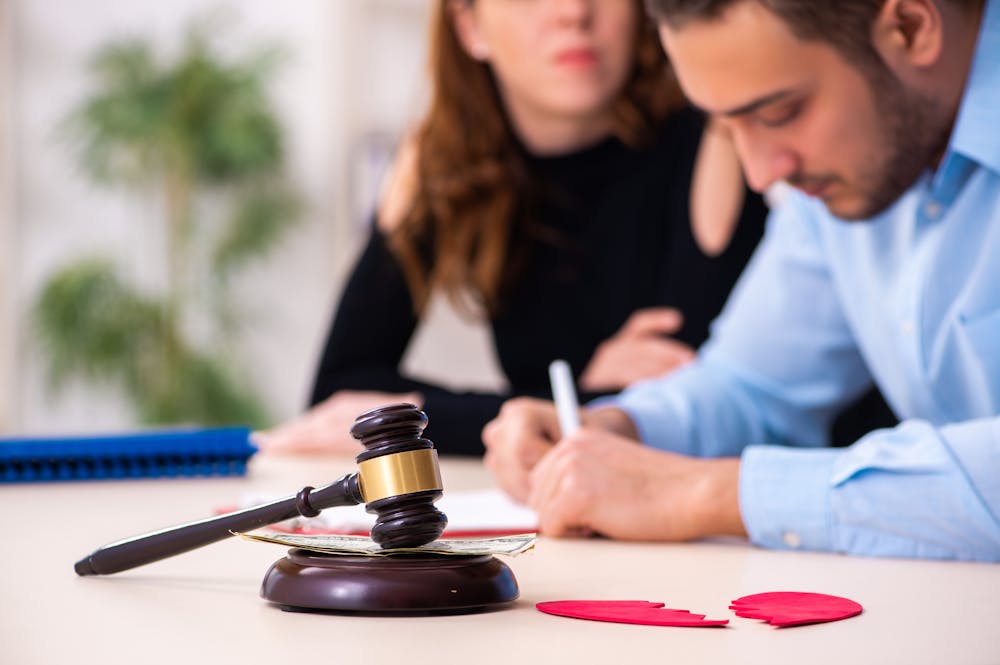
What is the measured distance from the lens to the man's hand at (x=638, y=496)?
3.62ft

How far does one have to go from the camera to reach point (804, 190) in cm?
147

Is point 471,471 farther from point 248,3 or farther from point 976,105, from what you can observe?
point 248,3

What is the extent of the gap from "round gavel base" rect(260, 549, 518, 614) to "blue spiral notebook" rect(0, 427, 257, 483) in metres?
0.90

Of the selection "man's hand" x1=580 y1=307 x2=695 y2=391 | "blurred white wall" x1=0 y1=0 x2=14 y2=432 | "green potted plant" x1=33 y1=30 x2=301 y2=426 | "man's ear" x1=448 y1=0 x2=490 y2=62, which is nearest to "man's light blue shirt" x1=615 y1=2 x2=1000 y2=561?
"man's hand" x1=580 y1=307 x2=695 y2=391

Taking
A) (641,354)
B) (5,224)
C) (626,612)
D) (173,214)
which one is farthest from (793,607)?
(5,224)

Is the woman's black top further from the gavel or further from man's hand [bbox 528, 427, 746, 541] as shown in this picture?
the gavel

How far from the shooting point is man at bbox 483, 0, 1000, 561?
3.54 ft

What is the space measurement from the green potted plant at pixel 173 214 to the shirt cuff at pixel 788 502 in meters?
4.35

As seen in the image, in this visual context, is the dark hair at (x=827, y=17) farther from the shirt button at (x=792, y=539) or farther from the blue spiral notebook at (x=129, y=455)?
the blue spiral notebook at (x=129, y=455)

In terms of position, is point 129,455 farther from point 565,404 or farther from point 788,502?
point 788,502

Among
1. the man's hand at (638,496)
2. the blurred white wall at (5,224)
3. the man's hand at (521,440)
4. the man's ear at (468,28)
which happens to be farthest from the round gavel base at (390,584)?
the blurred white wall at (5,224)

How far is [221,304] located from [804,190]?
13.8 feet

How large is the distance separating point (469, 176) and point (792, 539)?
1.47 meters

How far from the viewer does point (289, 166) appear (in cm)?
551
